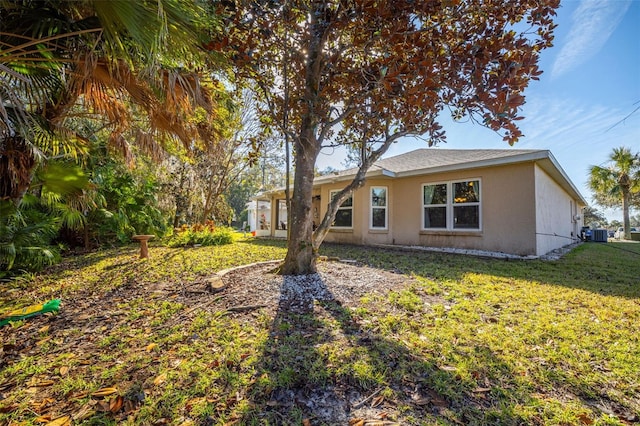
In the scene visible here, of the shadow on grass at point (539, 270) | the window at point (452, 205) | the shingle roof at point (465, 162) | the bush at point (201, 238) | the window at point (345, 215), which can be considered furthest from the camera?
the window at point (345, 215)

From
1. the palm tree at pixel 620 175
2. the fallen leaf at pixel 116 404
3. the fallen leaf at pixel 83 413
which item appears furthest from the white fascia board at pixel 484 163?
the palm tree at pixel 620 175

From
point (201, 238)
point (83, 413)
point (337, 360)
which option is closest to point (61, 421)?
point (83, 413)

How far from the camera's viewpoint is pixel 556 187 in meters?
10.8

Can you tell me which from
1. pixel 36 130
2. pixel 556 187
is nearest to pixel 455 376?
pixel 36 130

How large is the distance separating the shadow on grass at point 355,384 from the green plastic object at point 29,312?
3.21m

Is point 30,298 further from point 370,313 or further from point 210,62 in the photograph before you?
point 370,313

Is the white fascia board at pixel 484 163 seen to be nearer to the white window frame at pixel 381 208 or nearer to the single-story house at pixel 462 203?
the single-story house at pixel 462 203

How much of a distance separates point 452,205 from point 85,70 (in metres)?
9.23

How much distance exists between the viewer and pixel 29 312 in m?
3.47

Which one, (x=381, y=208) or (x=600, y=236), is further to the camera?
(x=600, y=236)

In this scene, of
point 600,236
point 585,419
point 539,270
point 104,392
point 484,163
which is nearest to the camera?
point 585,419

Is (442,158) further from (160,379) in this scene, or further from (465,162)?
(160,379)

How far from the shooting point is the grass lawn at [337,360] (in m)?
1.75

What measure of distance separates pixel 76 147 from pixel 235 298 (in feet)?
12.0
